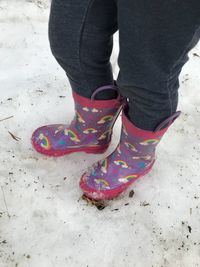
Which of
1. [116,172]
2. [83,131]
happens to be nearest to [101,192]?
[116,172]

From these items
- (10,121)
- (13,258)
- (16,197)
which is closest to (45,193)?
(16,197)

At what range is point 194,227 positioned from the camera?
1.02 metres

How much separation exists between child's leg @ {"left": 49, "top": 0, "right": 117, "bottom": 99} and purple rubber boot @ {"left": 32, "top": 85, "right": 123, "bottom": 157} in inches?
1.6

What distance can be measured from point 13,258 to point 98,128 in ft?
1.43

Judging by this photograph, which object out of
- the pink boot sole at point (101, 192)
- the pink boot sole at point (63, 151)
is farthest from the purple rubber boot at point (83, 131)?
the pink boot sole at point (101, 192)

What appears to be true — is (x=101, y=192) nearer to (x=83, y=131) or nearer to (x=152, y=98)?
(x=83, y=131)

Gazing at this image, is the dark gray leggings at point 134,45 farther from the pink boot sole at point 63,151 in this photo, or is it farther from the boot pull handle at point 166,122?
the pink boot sole at point 63,151

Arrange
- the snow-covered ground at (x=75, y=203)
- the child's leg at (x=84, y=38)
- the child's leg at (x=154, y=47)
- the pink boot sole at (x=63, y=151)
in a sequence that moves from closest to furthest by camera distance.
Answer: the child's leg at (x=154, y=47), the child's leg at (x=84, y=38), the snow-covered ground at (x=75, y=203), the pink boot sole at (x=63, y=151)

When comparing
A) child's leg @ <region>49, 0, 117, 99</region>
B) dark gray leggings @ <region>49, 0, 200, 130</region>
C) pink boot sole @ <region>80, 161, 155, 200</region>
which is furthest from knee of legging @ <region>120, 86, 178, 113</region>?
pink boot sole @ <region>80, 161, 155, 200</region>

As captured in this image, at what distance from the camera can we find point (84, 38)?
819 mm

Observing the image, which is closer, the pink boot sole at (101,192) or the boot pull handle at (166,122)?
the boot pull handle at (166,122)

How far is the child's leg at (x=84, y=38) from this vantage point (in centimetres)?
77

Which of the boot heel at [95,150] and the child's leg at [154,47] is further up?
the child's leg at [154,47]

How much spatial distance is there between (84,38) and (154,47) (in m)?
0.21
